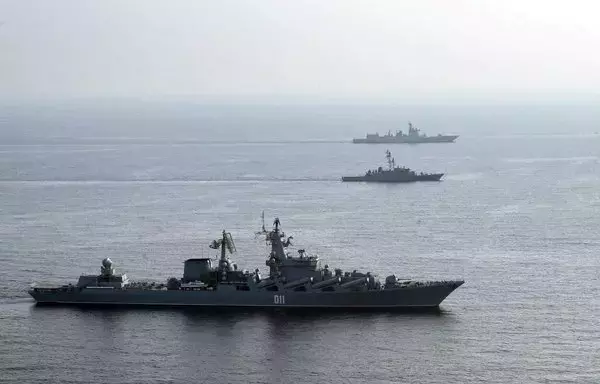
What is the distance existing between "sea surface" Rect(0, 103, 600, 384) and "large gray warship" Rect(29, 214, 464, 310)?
1.32 meters

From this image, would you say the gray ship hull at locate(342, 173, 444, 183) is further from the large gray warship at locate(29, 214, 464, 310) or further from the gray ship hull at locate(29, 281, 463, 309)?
the gray ship hull at locate(29, 281, 463, 309)

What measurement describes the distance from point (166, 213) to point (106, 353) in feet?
151

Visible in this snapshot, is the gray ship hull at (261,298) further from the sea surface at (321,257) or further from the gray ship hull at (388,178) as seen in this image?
the gray ship hull at (388,178)

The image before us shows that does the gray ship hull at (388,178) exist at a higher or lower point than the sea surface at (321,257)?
higher

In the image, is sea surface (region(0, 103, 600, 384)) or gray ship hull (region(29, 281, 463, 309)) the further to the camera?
gray ship hull (region(29, 281, 463, 309))

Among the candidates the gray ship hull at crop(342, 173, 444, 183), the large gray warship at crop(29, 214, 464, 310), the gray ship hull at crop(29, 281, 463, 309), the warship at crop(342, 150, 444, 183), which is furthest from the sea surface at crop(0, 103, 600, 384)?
the warship at crop(342, 150, 444, 183)

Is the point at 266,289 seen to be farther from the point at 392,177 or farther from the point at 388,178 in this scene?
the point at 392,177

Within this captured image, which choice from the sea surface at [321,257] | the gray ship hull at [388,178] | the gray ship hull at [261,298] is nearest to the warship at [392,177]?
the gray ship hull at [388,178]

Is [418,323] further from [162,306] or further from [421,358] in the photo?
[162,306]

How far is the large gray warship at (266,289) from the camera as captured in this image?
218 feet

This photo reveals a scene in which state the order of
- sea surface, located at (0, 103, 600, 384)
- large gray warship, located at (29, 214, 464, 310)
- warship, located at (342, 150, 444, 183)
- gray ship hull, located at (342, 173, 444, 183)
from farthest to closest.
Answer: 1. warship, located at (342, 150, 444, 183)
2. gray ship hull, located at (342, 173, 444, 183)
3. large gray warship, located at (29, 214, 464, 310)
4. sea surface, located at (0, 103, 600, 384)

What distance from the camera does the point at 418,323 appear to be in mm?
63000

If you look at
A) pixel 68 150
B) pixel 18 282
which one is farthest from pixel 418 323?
pixel 68 150

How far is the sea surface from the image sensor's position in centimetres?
5506
